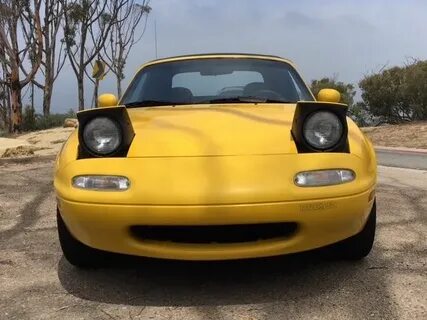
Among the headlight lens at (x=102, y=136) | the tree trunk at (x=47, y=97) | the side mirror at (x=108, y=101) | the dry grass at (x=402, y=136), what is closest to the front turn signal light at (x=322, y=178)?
the headlight lens at (x=102, y=136)

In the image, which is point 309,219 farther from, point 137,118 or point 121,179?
point 137,118

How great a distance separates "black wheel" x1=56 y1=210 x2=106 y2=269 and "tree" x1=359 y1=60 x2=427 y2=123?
504 inches

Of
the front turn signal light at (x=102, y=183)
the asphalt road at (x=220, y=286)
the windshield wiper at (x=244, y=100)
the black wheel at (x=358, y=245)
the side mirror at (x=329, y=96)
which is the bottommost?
the asphalt road at (x=220, y=286)

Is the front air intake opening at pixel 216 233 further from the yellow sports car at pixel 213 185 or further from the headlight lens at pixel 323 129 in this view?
the headlight lens at pixel 323 129

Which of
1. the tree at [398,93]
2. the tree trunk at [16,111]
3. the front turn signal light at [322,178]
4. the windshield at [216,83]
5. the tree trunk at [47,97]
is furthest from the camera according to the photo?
the tree trunk at [47,97]

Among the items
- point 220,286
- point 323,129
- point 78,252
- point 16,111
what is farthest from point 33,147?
point 323,129

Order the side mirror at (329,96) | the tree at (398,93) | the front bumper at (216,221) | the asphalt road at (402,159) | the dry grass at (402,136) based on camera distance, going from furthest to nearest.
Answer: the tree at (398,93) → the dry grass at (402,136) → the asphalt road at (402,159) → the side mirror at (329,96) → the front bumper at (216,221)

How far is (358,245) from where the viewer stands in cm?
304

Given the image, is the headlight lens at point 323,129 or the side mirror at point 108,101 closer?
the headlight lens at point 323,129

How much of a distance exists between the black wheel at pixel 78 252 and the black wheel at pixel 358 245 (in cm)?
130

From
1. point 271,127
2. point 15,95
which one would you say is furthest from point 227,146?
point 15,95

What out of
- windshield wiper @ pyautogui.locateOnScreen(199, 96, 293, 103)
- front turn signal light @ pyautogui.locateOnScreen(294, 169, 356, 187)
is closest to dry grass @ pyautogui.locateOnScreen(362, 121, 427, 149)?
windshield wiper @ pyautogui.locateOnScreen(199, 96, 293, 103)

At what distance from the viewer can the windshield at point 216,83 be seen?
375 centimetres

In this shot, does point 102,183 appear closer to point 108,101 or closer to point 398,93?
point 108,101
